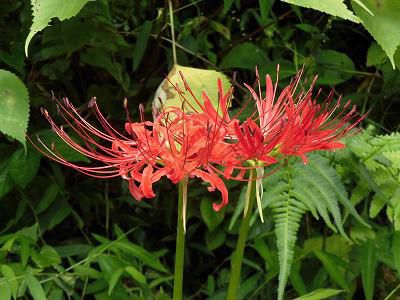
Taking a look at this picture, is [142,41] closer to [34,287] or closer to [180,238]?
[34,287]

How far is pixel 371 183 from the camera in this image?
97 cm

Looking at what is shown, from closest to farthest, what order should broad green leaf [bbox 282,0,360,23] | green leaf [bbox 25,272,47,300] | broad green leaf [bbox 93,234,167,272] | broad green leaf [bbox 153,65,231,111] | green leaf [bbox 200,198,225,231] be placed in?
1. broad green leaf [bbox 282,0,360,23]
2. broad green leaf [bbox 153,65,231,111]
3. green leaf [bbox 25,272,47,300]
4. broad green leaf [bbox 93,234,167,272]
5. green leaf [bbox 200,198,225,231]

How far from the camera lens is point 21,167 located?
1045 mm

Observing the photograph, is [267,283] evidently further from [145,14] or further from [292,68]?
[145,14]

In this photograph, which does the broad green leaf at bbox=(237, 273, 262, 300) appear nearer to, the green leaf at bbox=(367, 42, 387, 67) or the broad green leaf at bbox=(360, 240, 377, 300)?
the broad green leaf at bbox=(360, 240, 377, 300)

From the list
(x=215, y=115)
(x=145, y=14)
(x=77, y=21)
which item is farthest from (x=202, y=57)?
(x=215, y=115)

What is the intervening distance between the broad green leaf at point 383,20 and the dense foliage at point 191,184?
0.22 m

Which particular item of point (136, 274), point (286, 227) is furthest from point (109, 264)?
point (286, 227)

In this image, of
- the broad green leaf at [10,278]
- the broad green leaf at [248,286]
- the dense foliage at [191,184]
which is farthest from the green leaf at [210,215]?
the broad green leaf at [10,278]

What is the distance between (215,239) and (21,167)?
0.36 metres

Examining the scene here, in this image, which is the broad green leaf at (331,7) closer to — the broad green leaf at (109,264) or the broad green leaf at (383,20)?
the broad green leaf at (383,20)

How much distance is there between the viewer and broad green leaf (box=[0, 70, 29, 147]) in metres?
0.82

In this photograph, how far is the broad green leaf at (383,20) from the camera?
699 mm

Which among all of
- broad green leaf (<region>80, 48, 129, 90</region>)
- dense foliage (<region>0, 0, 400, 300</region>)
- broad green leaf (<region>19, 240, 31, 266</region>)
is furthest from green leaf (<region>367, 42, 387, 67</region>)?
broad green leaf (<region>19, 240, 31, 266</region>)
